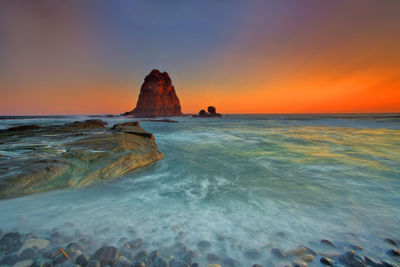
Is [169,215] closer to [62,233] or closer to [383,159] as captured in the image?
[62,233]

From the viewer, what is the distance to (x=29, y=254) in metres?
1.52

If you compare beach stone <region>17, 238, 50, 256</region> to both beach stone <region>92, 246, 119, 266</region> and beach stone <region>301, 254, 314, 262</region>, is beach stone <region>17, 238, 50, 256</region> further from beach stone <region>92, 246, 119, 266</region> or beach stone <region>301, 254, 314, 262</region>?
beach stone <region>301, 254, 314, 262</region>

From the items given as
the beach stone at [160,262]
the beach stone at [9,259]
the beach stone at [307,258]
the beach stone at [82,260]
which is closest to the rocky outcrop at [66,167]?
the beach stone at [9,259]

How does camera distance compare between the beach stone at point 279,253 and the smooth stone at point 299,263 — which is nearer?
the smooth stone at point 299,263

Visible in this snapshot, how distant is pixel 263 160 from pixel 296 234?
4.07 meters

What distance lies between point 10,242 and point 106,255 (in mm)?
1048

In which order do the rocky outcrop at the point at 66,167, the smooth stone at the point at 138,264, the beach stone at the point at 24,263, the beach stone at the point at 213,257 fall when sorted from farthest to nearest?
the rocky outcrop at the point at 66,167 < the beach stone at the point at 213,257 < the smooth stone at the point at 138,264 < the beach stone at the point at 24,263

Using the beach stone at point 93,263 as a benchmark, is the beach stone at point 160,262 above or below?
below

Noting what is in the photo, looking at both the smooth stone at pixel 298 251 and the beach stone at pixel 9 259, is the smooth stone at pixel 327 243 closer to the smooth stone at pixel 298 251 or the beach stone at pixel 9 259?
the smooth stone at pixel 298 251

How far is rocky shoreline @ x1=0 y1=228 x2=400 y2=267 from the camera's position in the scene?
1.50 meters

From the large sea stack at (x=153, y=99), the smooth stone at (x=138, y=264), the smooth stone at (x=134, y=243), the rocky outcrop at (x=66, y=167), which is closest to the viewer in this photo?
the smooth stone at (x=138, y=264)

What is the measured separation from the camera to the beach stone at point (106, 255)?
152 centimetres

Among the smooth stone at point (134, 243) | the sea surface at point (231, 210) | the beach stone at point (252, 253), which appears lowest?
the sea surface at point (231, 210)

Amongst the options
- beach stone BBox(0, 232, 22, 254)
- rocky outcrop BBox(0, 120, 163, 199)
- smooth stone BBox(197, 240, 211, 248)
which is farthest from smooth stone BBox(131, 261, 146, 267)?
rocky outcrop BBox(0, 120, 163, 199)
